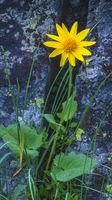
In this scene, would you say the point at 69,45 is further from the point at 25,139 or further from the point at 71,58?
the point at 25,139

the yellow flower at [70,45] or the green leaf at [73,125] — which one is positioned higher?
the yellow flower at [70,45]

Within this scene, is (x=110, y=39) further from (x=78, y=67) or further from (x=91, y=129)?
(x=91, y=129)

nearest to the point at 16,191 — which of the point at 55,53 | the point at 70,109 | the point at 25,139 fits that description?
the point at 25,139

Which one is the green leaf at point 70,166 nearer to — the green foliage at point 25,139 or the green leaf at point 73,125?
the green foliage at point 25,139

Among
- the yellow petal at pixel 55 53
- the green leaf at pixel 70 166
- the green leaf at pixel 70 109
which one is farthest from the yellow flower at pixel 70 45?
the green leaf at pixel 70 166

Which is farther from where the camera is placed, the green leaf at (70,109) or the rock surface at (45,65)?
the rock surface at (45,65)

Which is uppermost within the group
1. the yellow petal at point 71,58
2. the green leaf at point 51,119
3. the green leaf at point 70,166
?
the yellow petal at point 71,58
